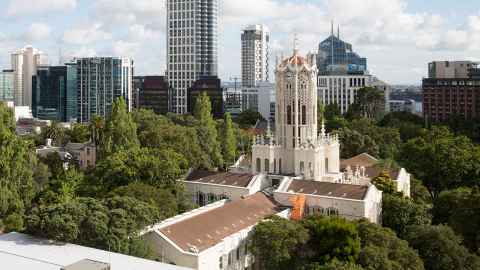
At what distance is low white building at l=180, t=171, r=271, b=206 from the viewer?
2279 inches

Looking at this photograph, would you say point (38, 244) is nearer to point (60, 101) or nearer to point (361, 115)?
point (361, 115)

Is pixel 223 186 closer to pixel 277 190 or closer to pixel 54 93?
pixel 277 190

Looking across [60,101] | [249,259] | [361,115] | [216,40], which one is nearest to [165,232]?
[249,259]

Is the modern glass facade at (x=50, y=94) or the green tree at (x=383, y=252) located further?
the modern glass facade at (x=50, y=94)

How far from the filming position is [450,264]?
42.4 m

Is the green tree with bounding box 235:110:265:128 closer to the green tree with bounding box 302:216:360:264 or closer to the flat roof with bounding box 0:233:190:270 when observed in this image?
the green tree with bounding box 302:216:360:264

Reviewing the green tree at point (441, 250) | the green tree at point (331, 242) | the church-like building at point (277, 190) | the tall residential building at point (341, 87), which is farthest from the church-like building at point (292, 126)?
the tall residential building at point (341, 87)

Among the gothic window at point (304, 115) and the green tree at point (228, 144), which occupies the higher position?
the gothic window at point (304, 115)

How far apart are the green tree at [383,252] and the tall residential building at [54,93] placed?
149 meters

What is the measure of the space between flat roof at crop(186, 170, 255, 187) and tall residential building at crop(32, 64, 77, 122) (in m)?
124

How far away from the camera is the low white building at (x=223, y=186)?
5788cm

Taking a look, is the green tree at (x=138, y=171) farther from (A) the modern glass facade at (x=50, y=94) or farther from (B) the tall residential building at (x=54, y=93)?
(A) the modern glass facade at (x=50, y=94)

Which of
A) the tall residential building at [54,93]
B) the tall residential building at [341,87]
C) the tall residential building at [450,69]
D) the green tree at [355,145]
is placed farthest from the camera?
the tall residential building at [54,93]

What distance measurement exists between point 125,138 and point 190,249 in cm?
3263
